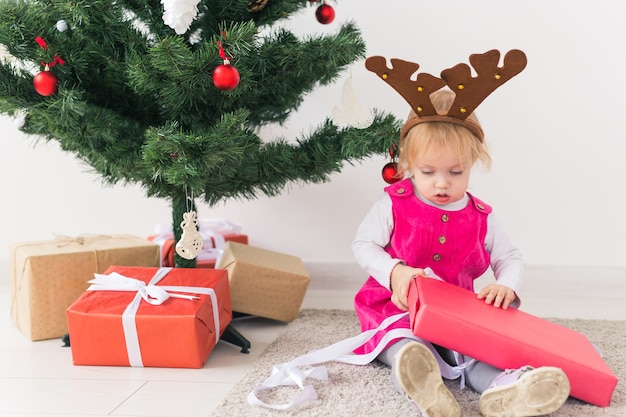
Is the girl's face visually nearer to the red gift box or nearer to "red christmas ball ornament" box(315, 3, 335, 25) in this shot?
the red gift box

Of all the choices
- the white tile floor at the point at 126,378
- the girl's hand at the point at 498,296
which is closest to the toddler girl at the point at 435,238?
the girl's hand at the point at 498,296

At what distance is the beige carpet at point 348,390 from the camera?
106cm

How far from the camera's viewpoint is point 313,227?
2010 millimetres

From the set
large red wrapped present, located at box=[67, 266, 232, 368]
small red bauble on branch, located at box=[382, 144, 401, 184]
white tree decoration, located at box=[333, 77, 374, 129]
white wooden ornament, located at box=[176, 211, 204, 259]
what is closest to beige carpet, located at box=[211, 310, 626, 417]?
large red wrapped present, located at box=[67, 266, 232, 368]

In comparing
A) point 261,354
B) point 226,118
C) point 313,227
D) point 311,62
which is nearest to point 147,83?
point 226,118

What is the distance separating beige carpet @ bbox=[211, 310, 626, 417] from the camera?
1.06 meters

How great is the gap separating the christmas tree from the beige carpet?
332 millimetres

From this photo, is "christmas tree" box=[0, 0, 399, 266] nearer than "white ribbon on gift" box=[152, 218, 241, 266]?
Yes

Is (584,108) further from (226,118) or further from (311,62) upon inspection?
(226,118)

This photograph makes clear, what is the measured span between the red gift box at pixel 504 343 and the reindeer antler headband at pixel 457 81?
36 cm

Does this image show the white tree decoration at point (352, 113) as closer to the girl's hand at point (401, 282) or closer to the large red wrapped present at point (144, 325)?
the girl's hand at point (401, 282)

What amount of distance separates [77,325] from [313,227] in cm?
89

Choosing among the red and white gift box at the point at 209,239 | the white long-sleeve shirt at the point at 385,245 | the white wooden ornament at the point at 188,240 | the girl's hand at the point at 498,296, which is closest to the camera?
the girl's hand at the point at 498,296

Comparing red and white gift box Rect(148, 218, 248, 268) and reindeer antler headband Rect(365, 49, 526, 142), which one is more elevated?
reindeer antler headband Rect(365, 49, 526, 142)
